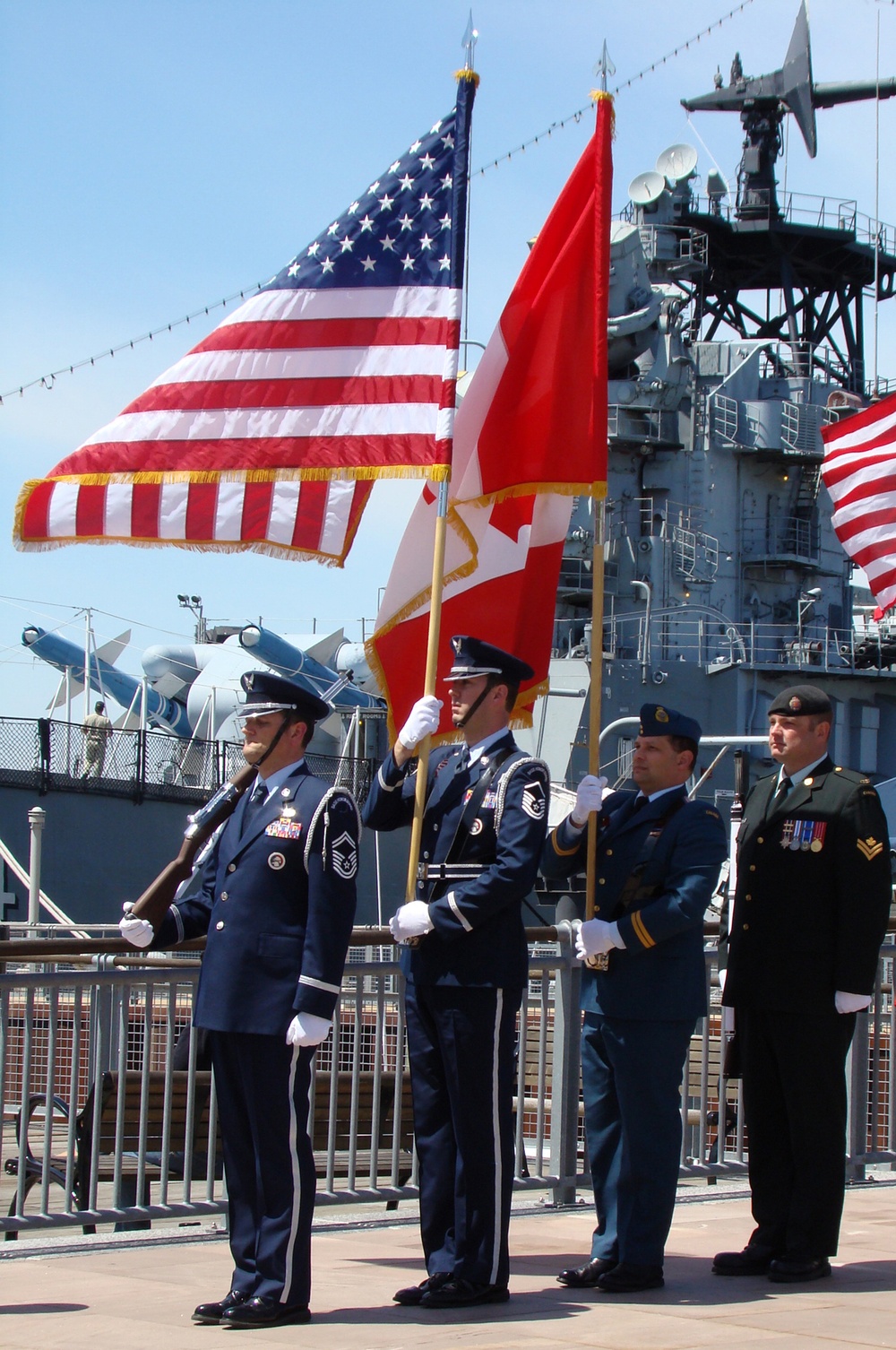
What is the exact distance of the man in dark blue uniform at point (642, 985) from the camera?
4621 mm

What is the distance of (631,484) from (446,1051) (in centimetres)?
2514

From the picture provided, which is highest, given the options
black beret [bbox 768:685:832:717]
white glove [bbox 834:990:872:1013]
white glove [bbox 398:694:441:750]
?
black beret [bbox 768:685:832:717]

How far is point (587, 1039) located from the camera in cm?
483

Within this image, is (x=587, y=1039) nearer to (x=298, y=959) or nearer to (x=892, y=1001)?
(x=298, y=959)

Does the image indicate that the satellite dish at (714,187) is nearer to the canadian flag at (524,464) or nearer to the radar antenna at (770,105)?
the radar antenna at (770,105)

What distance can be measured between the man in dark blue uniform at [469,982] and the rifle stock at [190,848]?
1.34 feet

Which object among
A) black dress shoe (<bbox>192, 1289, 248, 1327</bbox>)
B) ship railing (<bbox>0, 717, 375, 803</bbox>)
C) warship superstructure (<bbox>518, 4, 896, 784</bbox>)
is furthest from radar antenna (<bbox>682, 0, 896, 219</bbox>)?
black dress shoe (<bbox>192, 1289, 248, 1327</bbox>)

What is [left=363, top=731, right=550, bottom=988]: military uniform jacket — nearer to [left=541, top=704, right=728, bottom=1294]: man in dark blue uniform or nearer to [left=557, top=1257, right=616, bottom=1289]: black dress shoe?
[left=541, top=704, right=728, bottom=1294]: man in dark blue uniform

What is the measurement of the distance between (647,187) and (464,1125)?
27615mm

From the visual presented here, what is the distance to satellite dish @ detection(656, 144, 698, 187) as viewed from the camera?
30906 millimetres

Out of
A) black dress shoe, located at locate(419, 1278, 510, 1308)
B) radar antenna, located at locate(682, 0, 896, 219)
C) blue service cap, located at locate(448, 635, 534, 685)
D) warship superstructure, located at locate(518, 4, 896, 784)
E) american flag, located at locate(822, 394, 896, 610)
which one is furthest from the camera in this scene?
radar antenna, located at locate(682, 0, 896, 219)

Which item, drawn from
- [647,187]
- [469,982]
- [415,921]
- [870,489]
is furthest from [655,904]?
[647,187]

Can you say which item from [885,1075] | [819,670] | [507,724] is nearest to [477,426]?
[507,724]

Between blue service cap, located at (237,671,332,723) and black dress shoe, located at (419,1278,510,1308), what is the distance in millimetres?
Result: 1537
